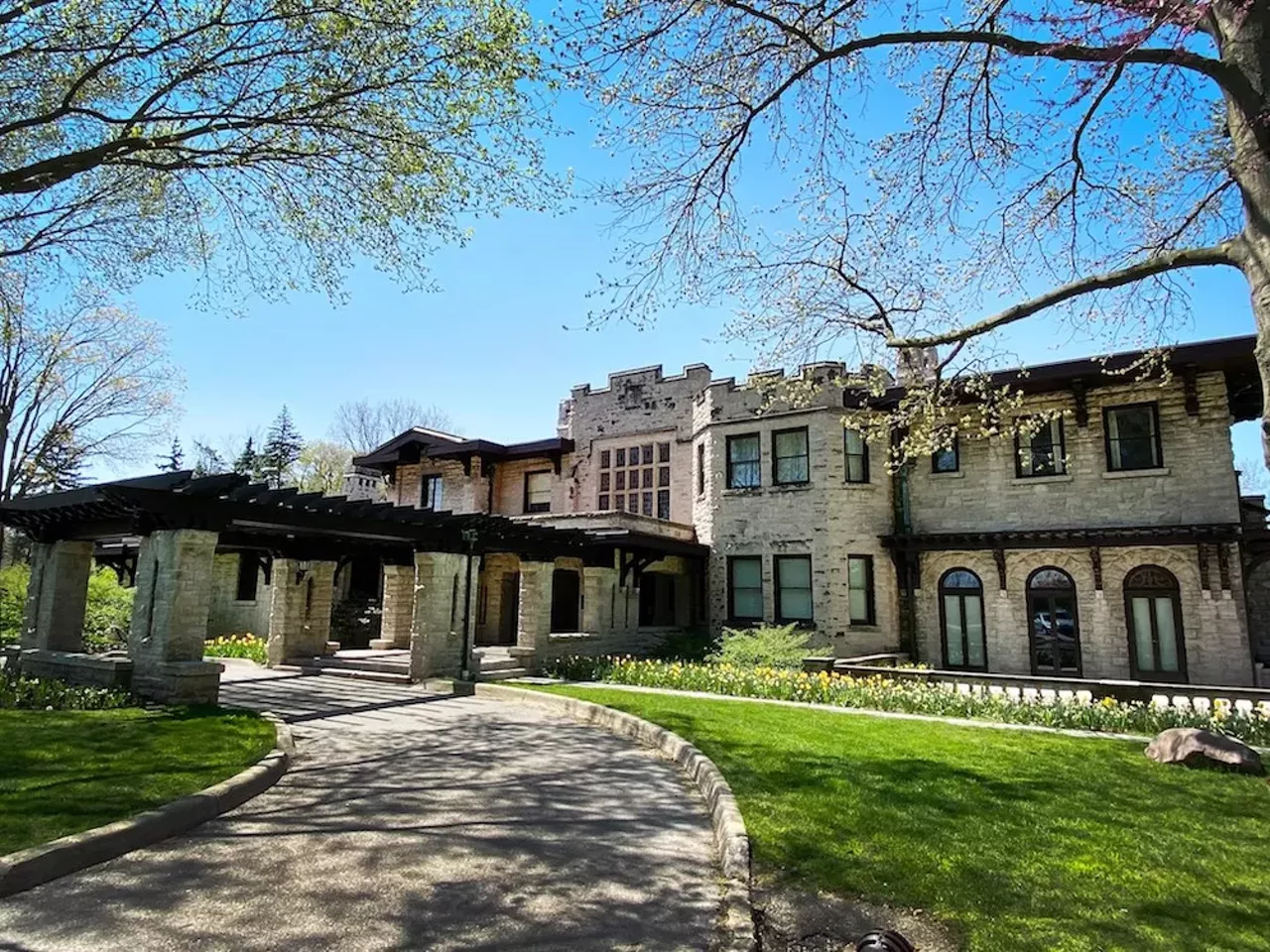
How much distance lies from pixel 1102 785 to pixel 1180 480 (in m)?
12.7

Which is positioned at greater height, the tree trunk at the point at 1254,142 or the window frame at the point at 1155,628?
the tree trunk at the point at 1254,142

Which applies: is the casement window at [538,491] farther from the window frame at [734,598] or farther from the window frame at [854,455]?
the window frame at [854,455]

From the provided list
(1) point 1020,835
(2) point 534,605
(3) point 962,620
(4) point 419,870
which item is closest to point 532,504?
(2) point 534,605

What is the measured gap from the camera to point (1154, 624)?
54.0 feet

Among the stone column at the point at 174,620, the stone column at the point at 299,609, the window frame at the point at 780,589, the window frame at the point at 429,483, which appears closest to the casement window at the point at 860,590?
the window frame at the point at 780,589

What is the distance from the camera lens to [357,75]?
9484 millimetres

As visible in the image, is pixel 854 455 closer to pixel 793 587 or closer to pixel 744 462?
pixel 744 462

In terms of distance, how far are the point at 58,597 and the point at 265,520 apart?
5.75 metres

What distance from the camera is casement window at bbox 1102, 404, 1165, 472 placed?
55.9 feet

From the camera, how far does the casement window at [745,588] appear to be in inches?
816

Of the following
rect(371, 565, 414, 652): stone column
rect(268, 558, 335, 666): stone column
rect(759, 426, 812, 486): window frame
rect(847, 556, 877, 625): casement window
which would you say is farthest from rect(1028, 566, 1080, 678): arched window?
rect(268, 558, 335, 666): stone column

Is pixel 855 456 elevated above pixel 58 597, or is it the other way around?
pixel 855 456

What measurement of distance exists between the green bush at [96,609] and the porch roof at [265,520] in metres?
6.69

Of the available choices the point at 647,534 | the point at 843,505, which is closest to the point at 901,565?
the point at 843,505
